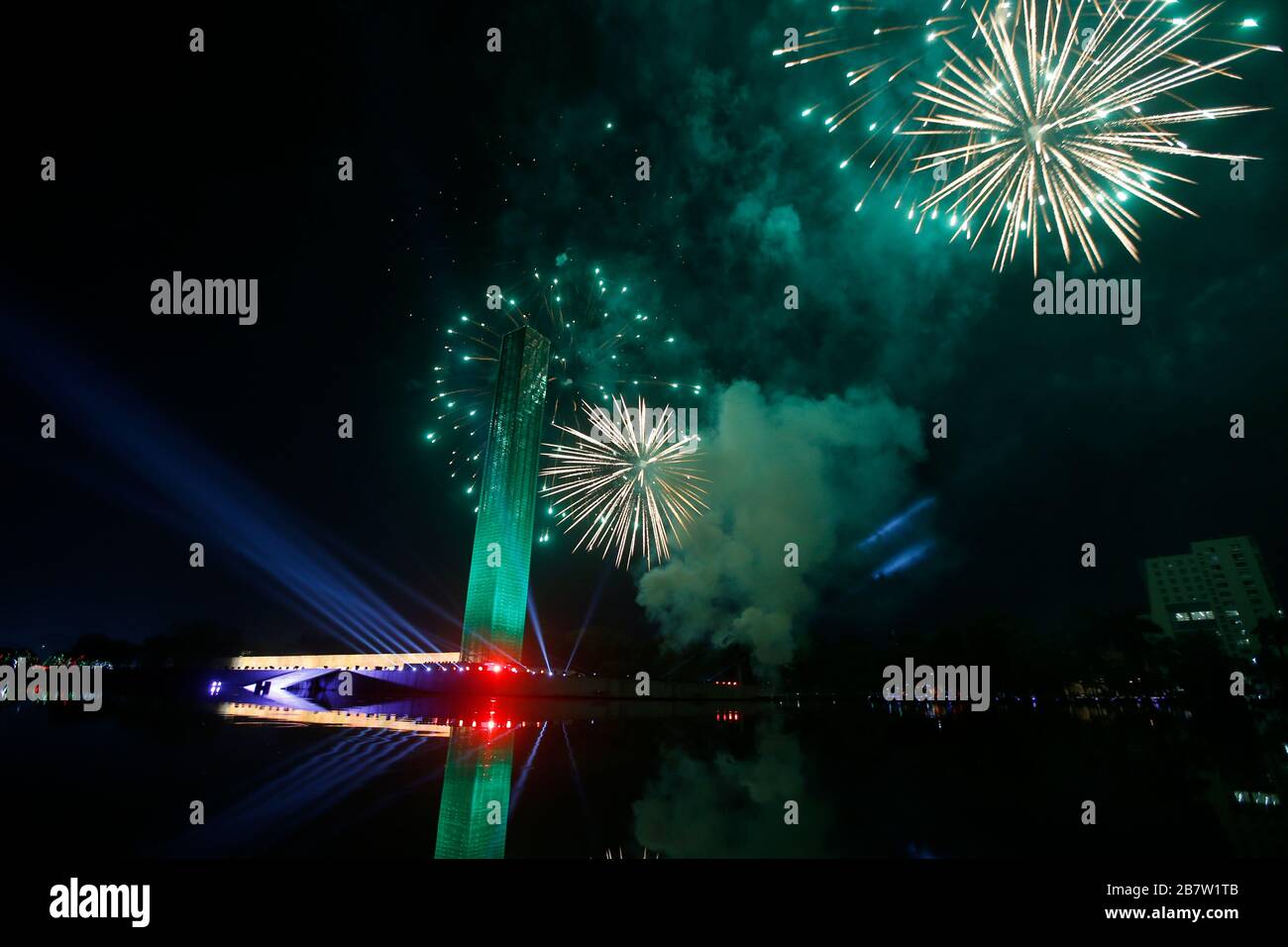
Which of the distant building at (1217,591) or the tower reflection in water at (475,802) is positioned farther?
the distant building at (1217,591)

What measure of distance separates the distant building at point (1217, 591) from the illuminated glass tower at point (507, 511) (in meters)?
121

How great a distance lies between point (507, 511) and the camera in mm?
70938

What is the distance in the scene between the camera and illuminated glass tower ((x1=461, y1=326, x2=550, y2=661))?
2657 inches

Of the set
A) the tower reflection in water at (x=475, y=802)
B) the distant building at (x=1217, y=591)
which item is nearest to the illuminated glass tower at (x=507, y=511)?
the tower reflection in water at (x=475, y=802)

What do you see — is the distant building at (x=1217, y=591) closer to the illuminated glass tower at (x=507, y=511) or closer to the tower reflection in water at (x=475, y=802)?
the illuminated glass tower at (x=507, y=511)

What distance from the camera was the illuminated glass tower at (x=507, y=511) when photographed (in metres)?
67.5

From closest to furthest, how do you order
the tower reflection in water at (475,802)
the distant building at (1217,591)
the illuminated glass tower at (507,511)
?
the tower reflection in water at (475,802) → the illuminated glass tower at (507,511) → the distant building at (1217,591)

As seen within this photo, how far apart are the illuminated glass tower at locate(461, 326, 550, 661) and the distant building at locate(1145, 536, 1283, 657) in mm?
121285

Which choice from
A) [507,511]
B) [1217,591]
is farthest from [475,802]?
[1217,591]

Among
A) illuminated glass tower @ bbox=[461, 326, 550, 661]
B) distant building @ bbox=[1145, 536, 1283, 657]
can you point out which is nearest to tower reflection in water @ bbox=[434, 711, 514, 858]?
illuminated glass tower @ bbox=[461, 326, 550, 661]

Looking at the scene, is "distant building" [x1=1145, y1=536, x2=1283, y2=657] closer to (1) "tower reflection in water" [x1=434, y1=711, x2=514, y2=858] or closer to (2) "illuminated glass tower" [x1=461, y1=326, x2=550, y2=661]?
(2) "illuminated glass tower" [x1=461, y1=326, x2=550, y2=661]

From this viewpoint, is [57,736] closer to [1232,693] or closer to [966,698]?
[966,698]

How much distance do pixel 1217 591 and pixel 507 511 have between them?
134 m
